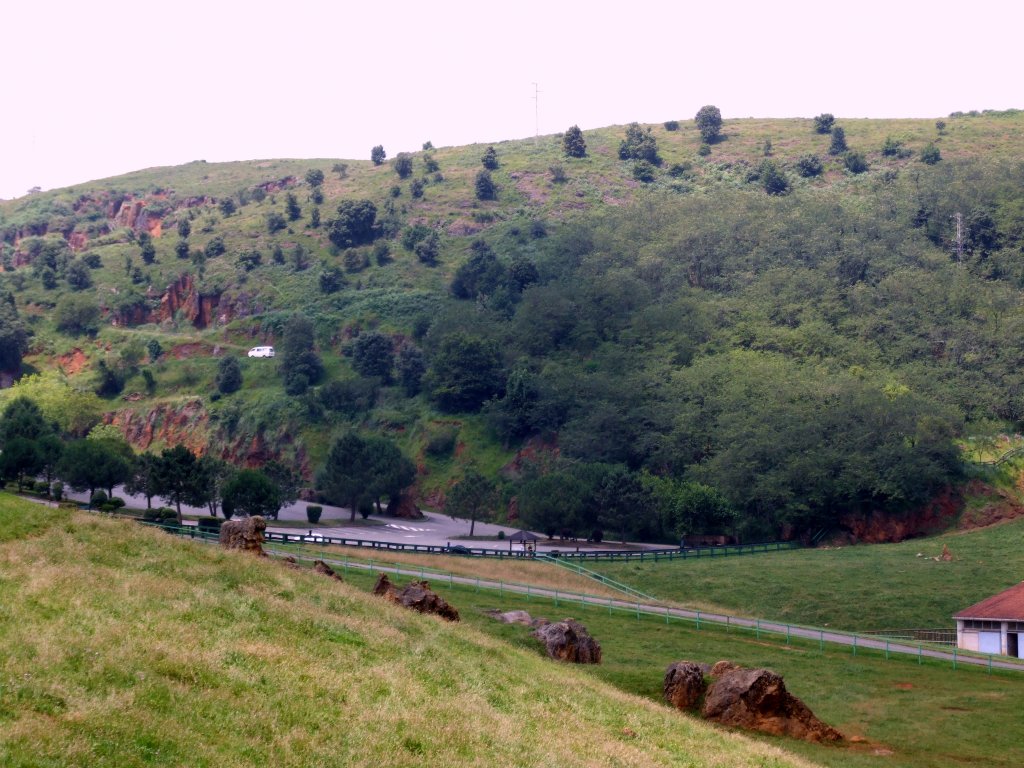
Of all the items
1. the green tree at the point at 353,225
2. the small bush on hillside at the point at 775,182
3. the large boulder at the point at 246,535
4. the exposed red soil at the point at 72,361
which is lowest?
the exposed red soil at the point at 72,361

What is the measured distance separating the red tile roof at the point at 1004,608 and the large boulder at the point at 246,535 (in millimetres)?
35545

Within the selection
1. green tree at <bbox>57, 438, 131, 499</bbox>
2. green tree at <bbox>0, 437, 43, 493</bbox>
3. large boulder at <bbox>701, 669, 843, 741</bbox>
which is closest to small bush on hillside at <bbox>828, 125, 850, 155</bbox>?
green tree at <bbox>57, 438, 131, 499</bbox>

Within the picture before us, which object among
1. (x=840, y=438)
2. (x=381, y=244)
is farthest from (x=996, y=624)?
(x=381, y=244)

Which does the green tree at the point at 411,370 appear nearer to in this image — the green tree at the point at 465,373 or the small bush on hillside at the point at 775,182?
the green tree at the point at 465,373

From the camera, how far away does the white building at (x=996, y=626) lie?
53.8 metres

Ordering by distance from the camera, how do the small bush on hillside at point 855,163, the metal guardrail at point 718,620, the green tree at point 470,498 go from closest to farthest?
the metal guardrail at point 718,620, the green tree at point 470,498, the small bush on hillside at point 855,163

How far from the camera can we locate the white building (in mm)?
53812

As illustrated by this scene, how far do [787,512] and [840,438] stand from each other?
9.46 metres

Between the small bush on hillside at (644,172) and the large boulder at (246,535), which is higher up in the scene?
the small bush on hillside at (644,172)

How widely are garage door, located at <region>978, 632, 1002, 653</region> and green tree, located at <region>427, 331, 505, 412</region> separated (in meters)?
71.3

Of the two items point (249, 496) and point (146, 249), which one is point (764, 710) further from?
point (146, 249)

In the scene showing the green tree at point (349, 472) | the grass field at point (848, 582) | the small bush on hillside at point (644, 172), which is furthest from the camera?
the small bush on hillside at point (644, 172)

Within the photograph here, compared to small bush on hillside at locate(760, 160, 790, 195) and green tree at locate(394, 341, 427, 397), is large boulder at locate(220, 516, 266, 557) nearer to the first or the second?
green tree at locate(394, 341, 427, 397)

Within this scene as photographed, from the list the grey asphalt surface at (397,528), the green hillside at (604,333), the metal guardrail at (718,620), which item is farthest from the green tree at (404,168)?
the metal guardrail at (718,620)
